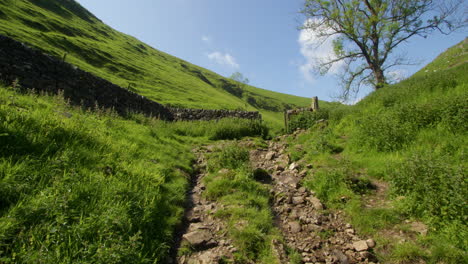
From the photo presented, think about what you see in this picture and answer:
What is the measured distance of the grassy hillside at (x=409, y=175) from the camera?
353cm

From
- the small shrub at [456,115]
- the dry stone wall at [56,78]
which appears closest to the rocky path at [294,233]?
the small shrub at [456,115]

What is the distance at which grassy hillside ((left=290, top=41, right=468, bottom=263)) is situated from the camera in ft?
11.6

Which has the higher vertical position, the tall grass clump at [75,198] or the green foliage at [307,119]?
the green foliage at [307,119]

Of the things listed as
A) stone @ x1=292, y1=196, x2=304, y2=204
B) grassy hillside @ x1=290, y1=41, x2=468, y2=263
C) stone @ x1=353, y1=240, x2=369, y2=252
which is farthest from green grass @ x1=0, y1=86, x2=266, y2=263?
grassy hillside @ x1=290, y1=41, x2=468, y2=263

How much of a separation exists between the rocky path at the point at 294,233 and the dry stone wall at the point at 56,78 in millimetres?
7036

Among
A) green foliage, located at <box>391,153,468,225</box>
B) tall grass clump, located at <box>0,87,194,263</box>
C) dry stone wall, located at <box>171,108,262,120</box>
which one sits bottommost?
tall grass clump, located at <box>0,87,194,263</box>

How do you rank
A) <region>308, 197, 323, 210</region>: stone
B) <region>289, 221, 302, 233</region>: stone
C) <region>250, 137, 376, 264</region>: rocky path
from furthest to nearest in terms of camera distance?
<region>308, 197, 323, 210</region>: stone
<region>289, 221, 302, 233</region>: stone
<region>250, 137, 376, 264</region>: rocky path

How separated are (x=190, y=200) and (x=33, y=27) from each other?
5104 cm

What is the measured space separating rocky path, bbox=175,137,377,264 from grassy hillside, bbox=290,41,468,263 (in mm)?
307

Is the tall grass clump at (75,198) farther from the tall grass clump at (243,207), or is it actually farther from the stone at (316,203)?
the stone at (316,203)

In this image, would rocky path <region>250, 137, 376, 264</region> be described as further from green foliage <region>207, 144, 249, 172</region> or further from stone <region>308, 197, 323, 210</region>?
green foliage <region>207, 144, 249, 172</region>

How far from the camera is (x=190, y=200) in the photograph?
5457 millimetres

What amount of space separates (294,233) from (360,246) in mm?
1106

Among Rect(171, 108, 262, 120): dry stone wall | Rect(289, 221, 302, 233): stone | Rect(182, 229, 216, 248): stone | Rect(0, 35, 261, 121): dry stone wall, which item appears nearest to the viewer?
Rect(182, 229, 216, 248): stone
